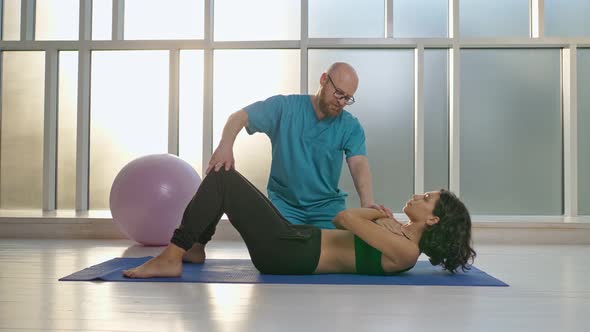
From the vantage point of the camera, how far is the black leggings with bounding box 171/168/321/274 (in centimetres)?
260

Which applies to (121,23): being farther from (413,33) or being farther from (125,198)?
(413,33)

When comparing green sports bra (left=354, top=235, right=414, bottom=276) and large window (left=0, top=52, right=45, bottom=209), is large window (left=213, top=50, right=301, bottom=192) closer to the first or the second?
large window (left=0, top=52, right=45, bottom=209)

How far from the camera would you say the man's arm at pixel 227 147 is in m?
2.67

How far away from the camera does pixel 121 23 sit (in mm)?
5418

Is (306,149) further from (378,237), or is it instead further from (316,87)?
(316,87)

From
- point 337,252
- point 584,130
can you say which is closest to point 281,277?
point 337,252

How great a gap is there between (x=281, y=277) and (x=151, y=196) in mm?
1525

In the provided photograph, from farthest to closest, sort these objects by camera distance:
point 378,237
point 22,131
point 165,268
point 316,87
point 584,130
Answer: point 22,131, point 316,87, point 584,130, point 165,268, point 378,237

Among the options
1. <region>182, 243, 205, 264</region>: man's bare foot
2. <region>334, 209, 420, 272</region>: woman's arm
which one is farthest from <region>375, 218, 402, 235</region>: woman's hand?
<region>182, 243, 205, 264</region>: man's bare foot

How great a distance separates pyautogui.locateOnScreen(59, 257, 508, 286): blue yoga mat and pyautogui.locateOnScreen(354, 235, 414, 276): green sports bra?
0.11 feet

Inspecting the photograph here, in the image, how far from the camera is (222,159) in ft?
8.82

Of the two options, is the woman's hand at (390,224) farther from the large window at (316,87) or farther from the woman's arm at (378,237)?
the large window at (316,87)

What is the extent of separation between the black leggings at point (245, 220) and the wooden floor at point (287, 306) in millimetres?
184

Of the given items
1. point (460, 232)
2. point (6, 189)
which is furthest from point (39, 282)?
point (6, 189)
